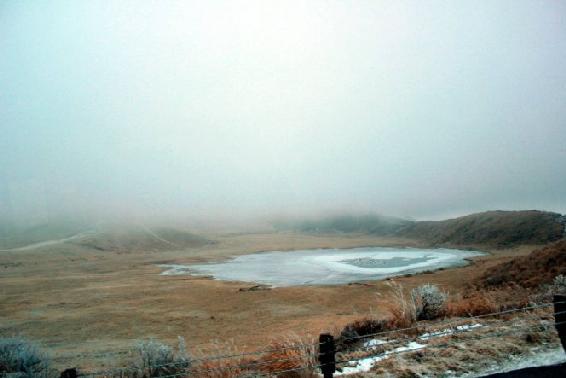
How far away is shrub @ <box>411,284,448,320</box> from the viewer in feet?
38.2

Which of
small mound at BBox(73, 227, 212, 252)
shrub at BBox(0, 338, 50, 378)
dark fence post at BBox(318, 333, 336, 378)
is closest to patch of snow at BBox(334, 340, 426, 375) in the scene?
dark fence post at BBox(318, 333, 336, 378)

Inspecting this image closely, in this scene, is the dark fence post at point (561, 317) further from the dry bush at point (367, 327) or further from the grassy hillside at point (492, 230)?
the grassy hillside at point (492, 230)

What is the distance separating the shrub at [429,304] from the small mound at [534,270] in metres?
9.34

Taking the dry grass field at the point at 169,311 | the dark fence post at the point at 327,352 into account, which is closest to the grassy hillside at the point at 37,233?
the dry grass field at the point at 169,311

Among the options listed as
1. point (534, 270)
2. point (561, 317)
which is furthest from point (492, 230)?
point (561, 317)

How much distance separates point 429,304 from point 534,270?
13.0 meters

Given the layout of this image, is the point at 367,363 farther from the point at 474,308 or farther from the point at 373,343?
the point at 474,308

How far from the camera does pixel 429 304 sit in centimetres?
1180

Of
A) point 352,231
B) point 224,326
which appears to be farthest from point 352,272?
point 352,231

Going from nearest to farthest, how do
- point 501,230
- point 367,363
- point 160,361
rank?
point 367,363, point 160,361, point 501,230

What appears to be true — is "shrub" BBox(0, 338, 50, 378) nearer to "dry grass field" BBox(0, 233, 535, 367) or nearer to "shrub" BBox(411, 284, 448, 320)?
"dry grass field" BBox(0, 233, 535, 367)

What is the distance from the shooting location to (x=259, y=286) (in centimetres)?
3366

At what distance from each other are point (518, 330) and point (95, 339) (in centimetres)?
1727

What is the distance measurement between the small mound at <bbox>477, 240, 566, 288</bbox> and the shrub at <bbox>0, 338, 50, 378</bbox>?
19486 mm
